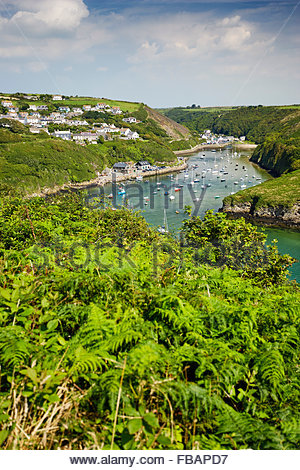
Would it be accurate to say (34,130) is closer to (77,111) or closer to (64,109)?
(64,109)

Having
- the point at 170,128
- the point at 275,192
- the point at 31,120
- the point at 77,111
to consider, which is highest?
the point at 77,111

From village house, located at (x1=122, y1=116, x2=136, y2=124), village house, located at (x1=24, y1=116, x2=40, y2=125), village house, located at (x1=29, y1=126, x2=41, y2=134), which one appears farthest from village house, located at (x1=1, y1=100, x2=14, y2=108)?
village house, located at (x1=122, y1=116, x2=136, y2=124)

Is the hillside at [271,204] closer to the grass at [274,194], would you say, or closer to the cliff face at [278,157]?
the grass at [274,194]

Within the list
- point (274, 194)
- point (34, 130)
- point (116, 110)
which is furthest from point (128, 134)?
point (274, 194)

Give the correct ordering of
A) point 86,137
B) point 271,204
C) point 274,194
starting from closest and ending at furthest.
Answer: point 271,204, point 274,194, point 86,137

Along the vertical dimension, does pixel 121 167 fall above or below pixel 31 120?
below

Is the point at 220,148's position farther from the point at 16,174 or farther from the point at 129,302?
the point at 129,302

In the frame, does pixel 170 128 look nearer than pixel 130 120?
No
